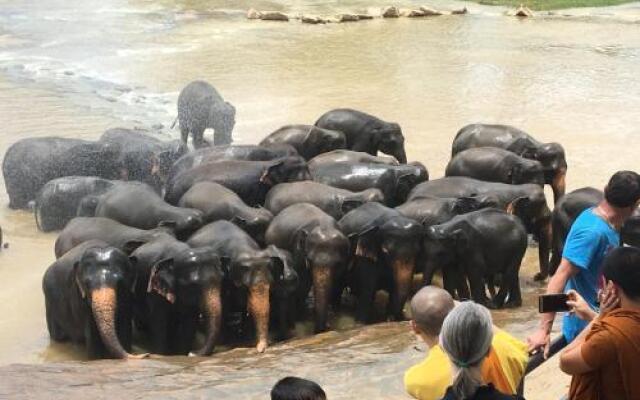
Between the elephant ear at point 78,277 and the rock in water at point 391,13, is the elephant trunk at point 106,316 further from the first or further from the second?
the rock in water at point 391,13

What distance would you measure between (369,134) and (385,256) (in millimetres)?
4620

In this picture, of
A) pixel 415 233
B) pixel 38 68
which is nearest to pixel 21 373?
pixel 415 233

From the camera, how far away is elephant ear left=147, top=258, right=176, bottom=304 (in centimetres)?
732

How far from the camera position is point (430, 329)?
4008mm

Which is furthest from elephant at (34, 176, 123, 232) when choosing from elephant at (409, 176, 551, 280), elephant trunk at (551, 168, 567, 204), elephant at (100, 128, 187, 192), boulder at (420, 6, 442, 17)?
boulder at (420, 6, 442, 17)

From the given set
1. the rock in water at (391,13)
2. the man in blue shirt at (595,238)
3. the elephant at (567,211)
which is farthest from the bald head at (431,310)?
the rock in water at (391,13)

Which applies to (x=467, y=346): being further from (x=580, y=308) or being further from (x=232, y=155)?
(x=232, y=155)

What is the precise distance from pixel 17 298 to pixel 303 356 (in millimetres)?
3318

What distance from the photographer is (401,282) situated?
8.02 metres

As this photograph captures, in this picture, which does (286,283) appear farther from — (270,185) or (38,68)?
(38,68)

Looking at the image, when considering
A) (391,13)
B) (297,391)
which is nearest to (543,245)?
(297,391)

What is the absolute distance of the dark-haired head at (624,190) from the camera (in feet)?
15.4

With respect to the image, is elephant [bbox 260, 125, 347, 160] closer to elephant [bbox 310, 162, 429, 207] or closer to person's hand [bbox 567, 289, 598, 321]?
elephant [bbox 310, 162, 429, 207]

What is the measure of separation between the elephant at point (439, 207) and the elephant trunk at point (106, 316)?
2748mm
